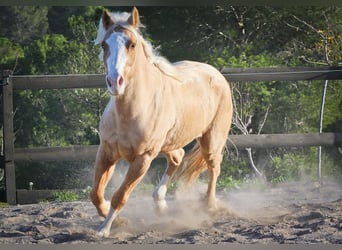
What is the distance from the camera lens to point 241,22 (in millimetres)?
5863

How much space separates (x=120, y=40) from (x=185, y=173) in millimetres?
1512

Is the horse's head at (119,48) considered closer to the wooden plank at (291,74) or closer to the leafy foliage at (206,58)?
the leafy foliage at (206,58)

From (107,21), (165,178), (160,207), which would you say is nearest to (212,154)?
(165,178)

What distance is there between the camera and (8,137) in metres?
5.91

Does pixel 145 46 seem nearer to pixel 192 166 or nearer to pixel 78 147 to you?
pixel 192 166

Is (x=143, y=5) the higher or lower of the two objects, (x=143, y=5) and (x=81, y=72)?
the higher

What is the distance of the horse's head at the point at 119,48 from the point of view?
4.22 metres

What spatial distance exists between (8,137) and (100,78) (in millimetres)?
850

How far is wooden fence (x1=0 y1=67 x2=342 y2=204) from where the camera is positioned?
5.87 metres

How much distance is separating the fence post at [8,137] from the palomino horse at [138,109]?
4.53 feet

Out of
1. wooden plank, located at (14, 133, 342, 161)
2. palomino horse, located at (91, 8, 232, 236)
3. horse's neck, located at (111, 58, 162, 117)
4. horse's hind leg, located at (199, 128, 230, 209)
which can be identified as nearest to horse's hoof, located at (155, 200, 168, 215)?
palomino horse, located at (91, 8, 232, 236)

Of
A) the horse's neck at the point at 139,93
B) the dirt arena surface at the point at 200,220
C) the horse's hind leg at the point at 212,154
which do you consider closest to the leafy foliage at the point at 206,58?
the dirt arena surface at the point at 200,220

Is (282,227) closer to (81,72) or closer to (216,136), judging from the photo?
(216,136)

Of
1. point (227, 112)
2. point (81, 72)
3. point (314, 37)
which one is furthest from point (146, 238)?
point (314, 37)
